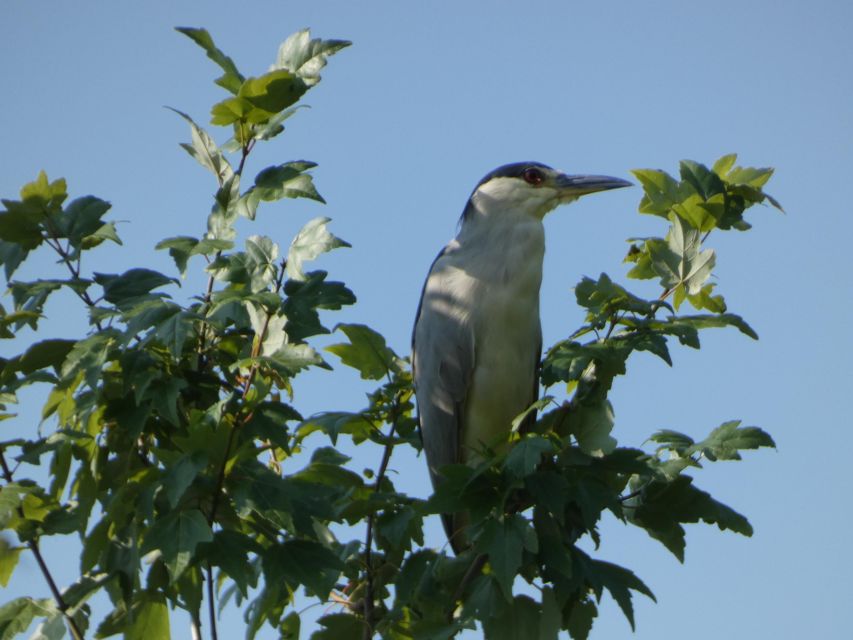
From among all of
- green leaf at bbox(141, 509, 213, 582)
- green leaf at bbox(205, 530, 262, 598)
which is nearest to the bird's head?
green leaf at bbox(205, 530, 262, 598)

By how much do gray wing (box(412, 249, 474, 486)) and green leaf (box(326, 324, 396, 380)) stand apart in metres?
1.32

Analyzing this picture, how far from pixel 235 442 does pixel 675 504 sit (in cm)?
124

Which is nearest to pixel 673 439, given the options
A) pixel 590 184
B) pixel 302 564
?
pixel 302 564

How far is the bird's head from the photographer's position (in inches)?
199

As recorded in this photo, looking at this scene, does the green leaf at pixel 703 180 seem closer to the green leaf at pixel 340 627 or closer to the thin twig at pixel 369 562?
the thin twig at pixel 369 562

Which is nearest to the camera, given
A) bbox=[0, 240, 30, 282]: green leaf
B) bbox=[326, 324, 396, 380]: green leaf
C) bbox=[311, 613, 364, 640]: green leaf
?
bbox=[0, 240, 30, 282]: green leaf

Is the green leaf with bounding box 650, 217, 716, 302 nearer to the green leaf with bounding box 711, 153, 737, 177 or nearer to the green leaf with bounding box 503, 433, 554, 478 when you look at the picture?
the green leaf with bounding box 711, 153, 737, 177

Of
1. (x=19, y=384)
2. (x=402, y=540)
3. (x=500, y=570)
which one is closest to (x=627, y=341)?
(x=500, y=570)

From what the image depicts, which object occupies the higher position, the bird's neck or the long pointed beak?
the long pointed beak

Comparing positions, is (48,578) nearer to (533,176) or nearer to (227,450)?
(227,450)

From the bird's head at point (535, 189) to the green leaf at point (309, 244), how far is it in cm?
240

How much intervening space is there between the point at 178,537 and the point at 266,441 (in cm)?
38

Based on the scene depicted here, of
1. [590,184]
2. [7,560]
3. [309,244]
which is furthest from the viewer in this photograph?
[590,184]

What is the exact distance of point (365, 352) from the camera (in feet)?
11.1
